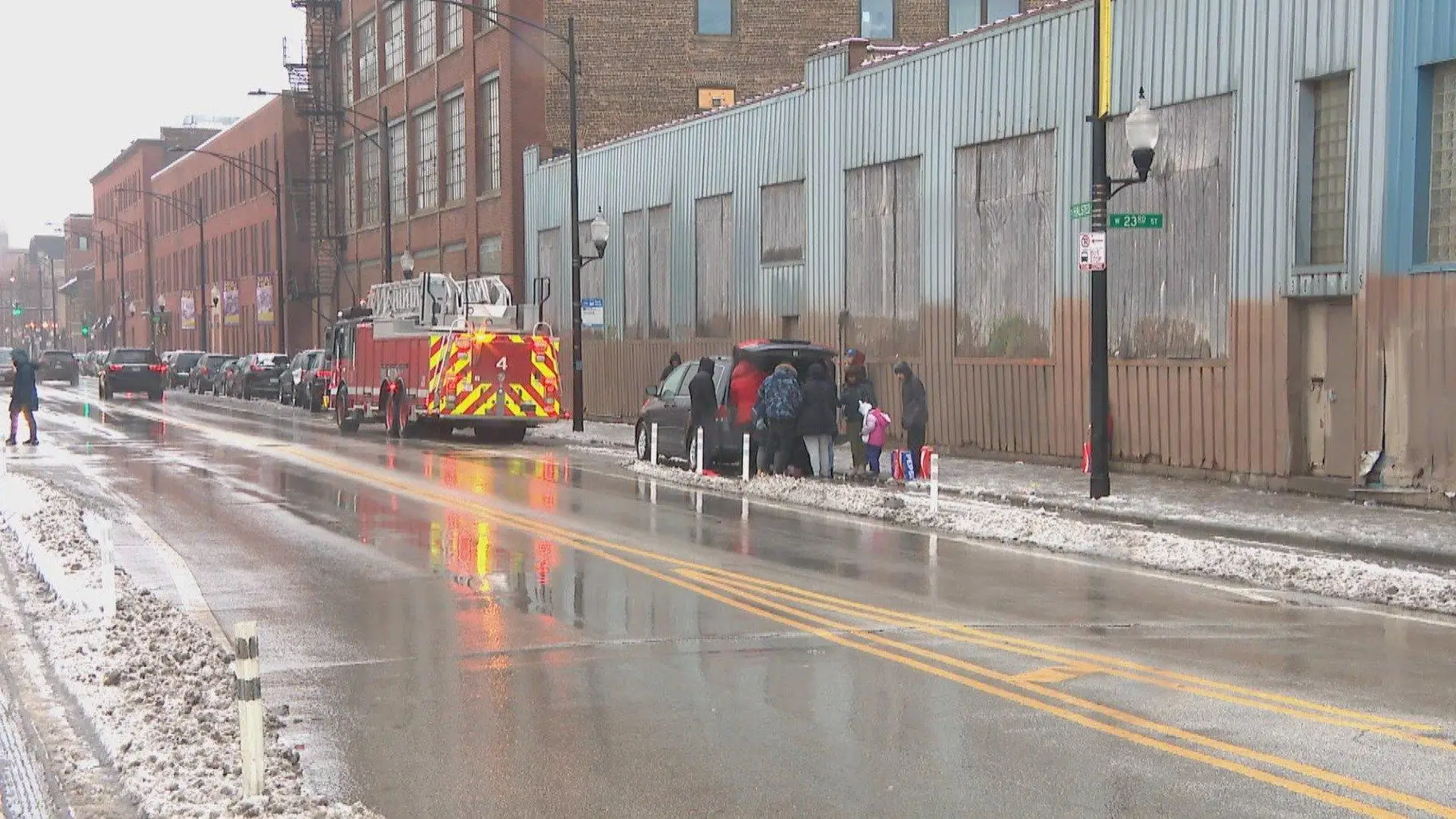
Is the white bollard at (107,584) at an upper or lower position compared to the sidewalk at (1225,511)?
upper

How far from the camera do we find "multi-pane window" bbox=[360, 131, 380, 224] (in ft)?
208

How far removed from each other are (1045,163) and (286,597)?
15.5 metres

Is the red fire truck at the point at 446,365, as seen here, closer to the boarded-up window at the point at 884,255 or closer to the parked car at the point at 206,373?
the boarded-up window at the point at 884,255

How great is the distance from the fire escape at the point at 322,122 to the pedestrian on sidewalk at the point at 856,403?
47589 millimetres

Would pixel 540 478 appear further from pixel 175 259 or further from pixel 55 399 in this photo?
pixel 175 259

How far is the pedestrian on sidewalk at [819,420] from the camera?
2184 centimetres

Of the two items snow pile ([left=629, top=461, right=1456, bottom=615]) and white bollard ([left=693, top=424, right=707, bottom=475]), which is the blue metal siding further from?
white bollard ([left=693, top=424, right=707, bottom=475])

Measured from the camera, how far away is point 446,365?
106ft

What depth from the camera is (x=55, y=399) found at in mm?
56156

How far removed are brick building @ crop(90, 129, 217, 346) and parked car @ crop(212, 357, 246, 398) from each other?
150ft

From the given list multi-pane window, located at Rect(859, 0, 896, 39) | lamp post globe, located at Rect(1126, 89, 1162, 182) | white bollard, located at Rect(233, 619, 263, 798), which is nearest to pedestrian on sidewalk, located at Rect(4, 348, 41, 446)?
lamp post globe, located at Rect(1126, 89, 1162, 182)

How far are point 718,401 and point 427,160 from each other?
113 ft

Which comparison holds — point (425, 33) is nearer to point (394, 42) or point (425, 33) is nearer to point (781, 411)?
point (394, 42)

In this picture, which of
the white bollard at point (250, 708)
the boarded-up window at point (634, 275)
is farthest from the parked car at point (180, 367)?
the white bollard at point (250, 708)
